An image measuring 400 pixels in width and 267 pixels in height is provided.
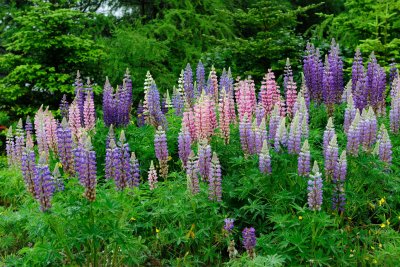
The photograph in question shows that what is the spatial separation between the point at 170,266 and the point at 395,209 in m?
2.41

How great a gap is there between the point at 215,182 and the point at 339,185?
111 cm

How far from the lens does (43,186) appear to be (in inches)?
180

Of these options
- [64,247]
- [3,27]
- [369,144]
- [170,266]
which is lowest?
[170,266]

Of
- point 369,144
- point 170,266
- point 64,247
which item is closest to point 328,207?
point 369,144

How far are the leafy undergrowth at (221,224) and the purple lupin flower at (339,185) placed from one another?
0.31ft

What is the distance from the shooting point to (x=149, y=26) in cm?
1341

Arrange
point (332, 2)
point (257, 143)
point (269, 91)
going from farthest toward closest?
point (332, 2)
point (269, 91)
point (257, 143)

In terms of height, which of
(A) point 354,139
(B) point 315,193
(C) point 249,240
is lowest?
(C) point 249,240

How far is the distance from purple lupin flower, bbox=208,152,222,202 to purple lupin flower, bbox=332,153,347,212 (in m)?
1.03

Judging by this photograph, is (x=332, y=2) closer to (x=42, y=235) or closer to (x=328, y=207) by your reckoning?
(x=328, y=207)

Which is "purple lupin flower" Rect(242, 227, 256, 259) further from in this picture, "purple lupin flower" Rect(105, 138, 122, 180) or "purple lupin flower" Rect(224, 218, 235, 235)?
"purple lupin flower" Rect(105, 138, 122, 180)

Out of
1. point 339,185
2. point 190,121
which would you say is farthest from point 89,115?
point 339,185

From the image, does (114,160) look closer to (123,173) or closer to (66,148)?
(123,173)

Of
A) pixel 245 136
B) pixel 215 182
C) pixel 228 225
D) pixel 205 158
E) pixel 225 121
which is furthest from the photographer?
pixel 225 121
